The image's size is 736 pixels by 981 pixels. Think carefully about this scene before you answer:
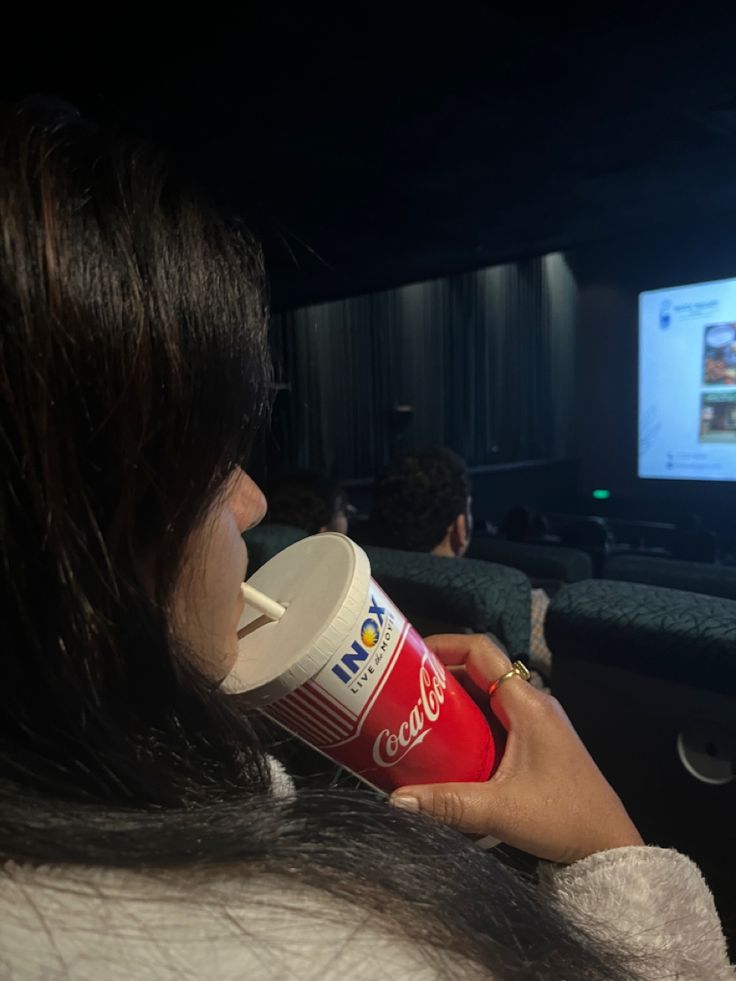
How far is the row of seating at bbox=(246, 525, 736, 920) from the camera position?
0.76 m

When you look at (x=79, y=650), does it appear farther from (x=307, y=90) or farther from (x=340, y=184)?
Answer: (x=340, y=184)

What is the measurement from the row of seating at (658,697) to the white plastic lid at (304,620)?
1.48ft

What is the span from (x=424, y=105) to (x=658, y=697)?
6.41 feet

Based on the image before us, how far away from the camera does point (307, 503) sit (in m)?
2.17

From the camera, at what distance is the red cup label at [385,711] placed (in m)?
0.46

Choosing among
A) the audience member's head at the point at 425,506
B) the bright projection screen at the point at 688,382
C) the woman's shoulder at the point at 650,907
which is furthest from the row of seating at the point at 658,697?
the bright projection screen at the point at 688,382

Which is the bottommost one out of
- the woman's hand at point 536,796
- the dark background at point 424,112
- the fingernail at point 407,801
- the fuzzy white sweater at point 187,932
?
the woman's hand at point 536,796

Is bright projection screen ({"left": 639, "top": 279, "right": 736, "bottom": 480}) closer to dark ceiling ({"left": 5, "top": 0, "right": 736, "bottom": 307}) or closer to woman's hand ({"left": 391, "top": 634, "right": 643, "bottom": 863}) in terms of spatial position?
dark ceiling ({"left": 5, "top": 0, "right": 736, "bottom": 307})

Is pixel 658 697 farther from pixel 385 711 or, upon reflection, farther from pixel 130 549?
pixel 130 549

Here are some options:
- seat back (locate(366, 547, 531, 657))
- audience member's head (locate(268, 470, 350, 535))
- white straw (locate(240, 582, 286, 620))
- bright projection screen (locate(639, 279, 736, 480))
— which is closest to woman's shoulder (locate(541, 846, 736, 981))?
white straw (locate(240, 582, 286, 620))

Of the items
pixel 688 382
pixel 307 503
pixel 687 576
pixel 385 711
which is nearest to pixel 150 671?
pixel 385 711

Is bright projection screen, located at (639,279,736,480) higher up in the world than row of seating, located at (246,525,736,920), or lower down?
higher up

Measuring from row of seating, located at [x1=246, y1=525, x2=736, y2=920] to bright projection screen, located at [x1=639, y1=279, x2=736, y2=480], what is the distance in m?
3.46

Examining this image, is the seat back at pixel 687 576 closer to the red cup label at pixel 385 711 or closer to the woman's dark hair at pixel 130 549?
the red cup label at pixel 385 711
